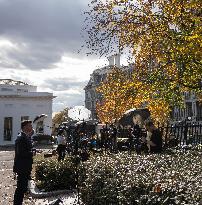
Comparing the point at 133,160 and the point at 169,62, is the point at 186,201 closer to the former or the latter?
the point at 133,160

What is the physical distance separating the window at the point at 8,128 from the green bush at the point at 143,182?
4662cm

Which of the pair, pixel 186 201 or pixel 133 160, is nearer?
pixel 186 201

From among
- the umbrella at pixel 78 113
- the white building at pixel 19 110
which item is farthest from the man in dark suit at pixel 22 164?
the white building at pixel 19 110

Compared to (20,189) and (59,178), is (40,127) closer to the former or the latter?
(59,178)

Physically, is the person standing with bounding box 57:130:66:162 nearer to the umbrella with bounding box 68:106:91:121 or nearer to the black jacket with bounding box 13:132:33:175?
the umbrella with bounding box 68:106:91:121

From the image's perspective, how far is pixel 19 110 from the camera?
55.3m

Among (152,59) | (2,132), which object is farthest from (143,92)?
(2,132)

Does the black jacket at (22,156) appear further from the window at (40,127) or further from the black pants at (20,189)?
the window at (40,127)

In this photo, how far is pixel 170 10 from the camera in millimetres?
15031

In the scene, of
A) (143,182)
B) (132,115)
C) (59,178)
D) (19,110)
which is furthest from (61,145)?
(19,110)

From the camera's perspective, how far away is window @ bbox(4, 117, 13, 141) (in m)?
53.4

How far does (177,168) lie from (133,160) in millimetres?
1716

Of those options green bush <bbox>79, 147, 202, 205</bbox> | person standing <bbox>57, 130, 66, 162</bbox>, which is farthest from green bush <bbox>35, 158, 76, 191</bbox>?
person standing <bbox>57, 130, 66, 162</bbox>

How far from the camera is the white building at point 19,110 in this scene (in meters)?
53.6
